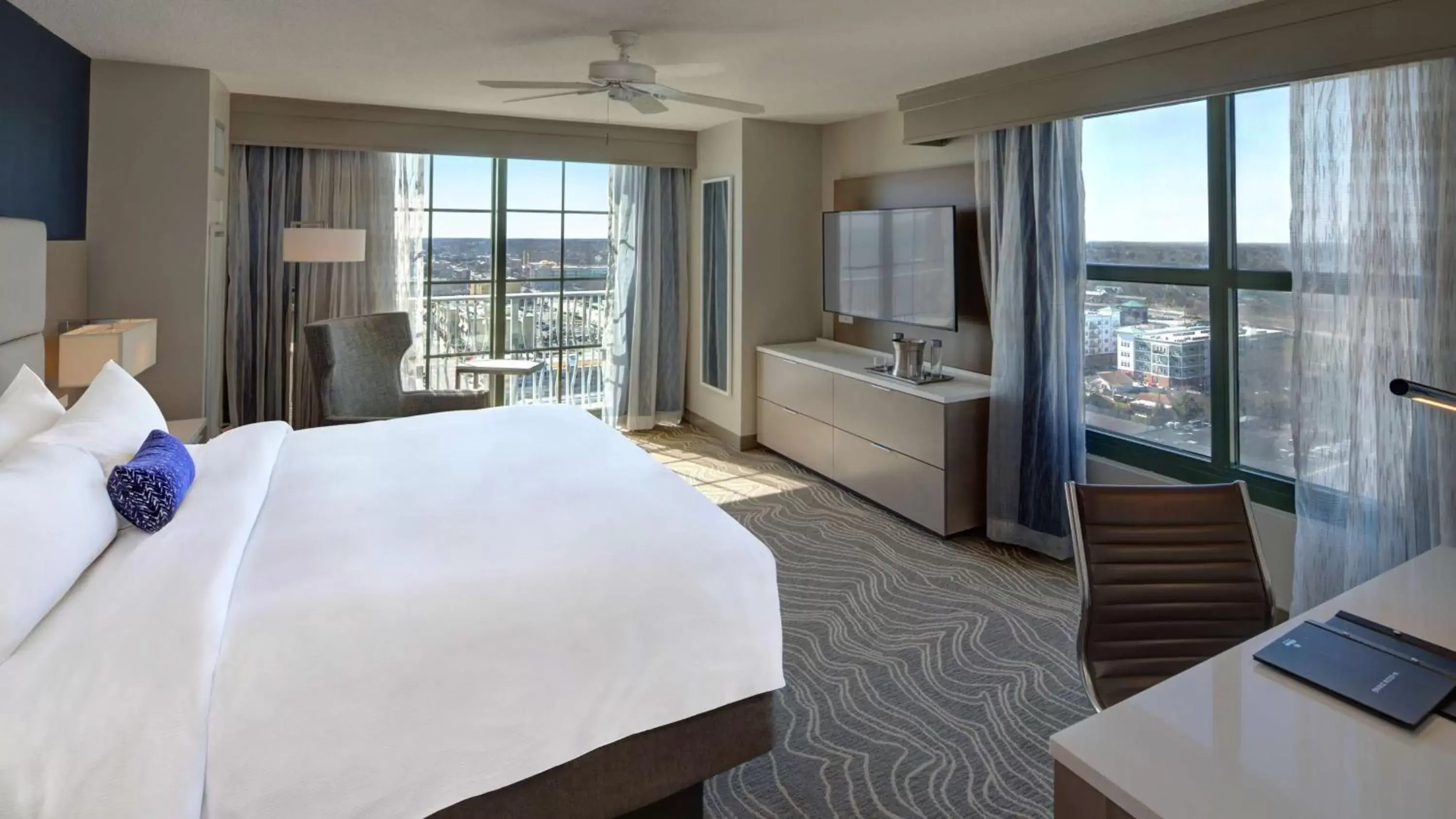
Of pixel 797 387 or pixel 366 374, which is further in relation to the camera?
pixel 797 387

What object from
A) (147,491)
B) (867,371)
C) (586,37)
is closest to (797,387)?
(867,371)

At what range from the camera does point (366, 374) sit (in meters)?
4.52

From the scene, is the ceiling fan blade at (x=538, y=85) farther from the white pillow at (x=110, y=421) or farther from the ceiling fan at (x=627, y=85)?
the white pillow at (x=110, y=421)

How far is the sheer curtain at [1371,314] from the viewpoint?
2467mm

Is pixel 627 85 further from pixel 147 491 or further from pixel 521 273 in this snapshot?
pixel 521 273

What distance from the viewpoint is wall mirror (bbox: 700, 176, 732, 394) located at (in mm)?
5734

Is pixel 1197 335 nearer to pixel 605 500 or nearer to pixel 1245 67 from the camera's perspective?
pixel 1245 67

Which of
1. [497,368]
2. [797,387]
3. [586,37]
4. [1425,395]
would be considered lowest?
[1425,395]

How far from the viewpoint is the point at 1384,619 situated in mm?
1509

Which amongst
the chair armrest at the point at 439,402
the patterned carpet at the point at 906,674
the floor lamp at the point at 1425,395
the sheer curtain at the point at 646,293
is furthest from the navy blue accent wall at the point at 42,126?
the floor lamp at the point at 1425,395

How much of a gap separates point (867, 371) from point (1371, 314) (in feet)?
8.00

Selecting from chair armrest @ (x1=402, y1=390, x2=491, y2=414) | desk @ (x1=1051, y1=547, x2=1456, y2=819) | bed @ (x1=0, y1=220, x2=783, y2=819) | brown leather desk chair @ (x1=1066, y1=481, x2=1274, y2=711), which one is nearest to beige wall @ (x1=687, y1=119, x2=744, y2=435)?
chair armrest @ (x1=402, y1=390, x2=491, y2=414)

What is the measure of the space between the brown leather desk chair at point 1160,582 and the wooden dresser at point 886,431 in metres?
2.05

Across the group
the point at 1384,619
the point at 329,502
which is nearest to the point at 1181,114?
the point at 1384,619
